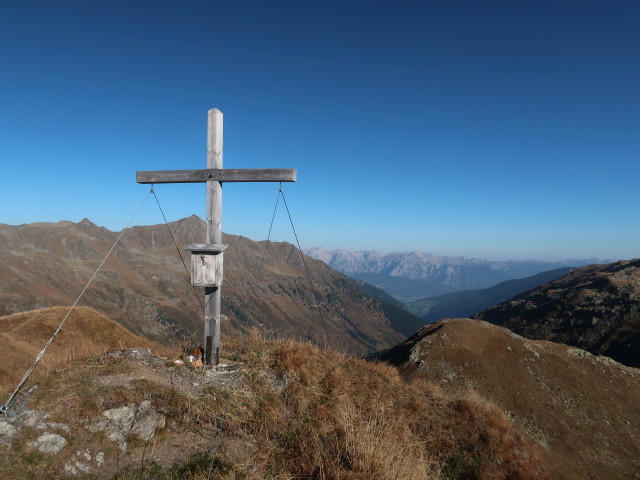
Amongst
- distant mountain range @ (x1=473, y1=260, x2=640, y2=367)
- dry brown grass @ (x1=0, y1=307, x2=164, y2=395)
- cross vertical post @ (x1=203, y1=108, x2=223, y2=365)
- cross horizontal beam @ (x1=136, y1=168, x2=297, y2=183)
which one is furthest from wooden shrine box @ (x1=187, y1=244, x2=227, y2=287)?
distant mountain range @ (x1=473, y1=260, x2=640, y2=367)

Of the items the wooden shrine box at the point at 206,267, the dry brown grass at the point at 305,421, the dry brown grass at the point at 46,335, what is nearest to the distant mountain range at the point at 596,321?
the dry brown grass at the point at 305,421

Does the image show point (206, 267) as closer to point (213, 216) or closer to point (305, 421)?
point (213, 216)

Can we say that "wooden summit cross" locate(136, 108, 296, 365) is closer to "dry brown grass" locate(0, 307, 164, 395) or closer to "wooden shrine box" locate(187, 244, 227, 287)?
"wooden shrine box" locate(187, 244, 227, 287)

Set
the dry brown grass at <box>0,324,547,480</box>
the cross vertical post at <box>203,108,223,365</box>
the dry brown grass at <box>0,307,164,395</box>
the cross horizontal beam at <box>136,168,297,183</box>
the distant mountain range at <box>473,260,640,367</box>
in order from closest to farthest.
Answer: the dry brown grass at <box>0,324,547,480</box>, the cross horizontal beam at <box>136,168,297,183</box>, the cross vertical post at <box>203,108,223,365</box>, the dry brown grass at <box>0,307,164,395</box>, the distant mountain range at <box>473,260,640,367</box>

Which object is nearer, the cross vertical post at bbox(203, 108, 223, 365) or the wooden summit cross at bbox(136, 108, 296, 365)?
the wooden summit cross at bbox(136, 108, 296, 365)

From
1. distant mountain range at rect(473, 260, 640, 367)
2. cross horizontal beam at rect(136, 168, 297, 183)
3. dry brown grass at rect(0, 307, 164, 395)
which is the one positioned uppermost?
cross horizontal beam at rect(136, 168, 297, 183)

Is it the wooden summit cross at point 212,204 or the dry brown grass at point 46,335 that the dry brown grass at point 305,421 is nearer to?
the wooden summit cross at point 212,204

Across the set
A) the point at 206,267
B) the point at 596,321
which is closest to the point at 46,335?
the point at 206,267

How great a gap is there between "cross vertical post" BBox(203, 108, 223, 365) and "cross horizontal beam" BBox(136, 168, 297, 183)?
23 cm

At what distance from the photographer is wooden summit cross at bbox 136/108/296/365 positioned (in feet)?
30.8

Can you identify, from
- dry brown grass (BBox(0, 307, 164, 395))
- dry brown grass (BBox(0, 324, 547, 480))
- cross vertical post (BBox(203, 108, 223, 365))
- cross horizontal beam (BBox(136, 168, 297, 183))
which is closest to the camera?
dry brown grass (BBox(0, 324, 547, 480))

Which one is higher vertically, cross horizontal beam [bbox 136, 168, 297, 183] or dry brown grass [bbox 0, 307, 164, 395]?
cross horizontal beam [bbox 136, 168, 297, 183]

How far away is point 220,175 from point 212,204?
A: 33.7 inches

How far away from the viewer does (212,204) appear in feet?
31.7
